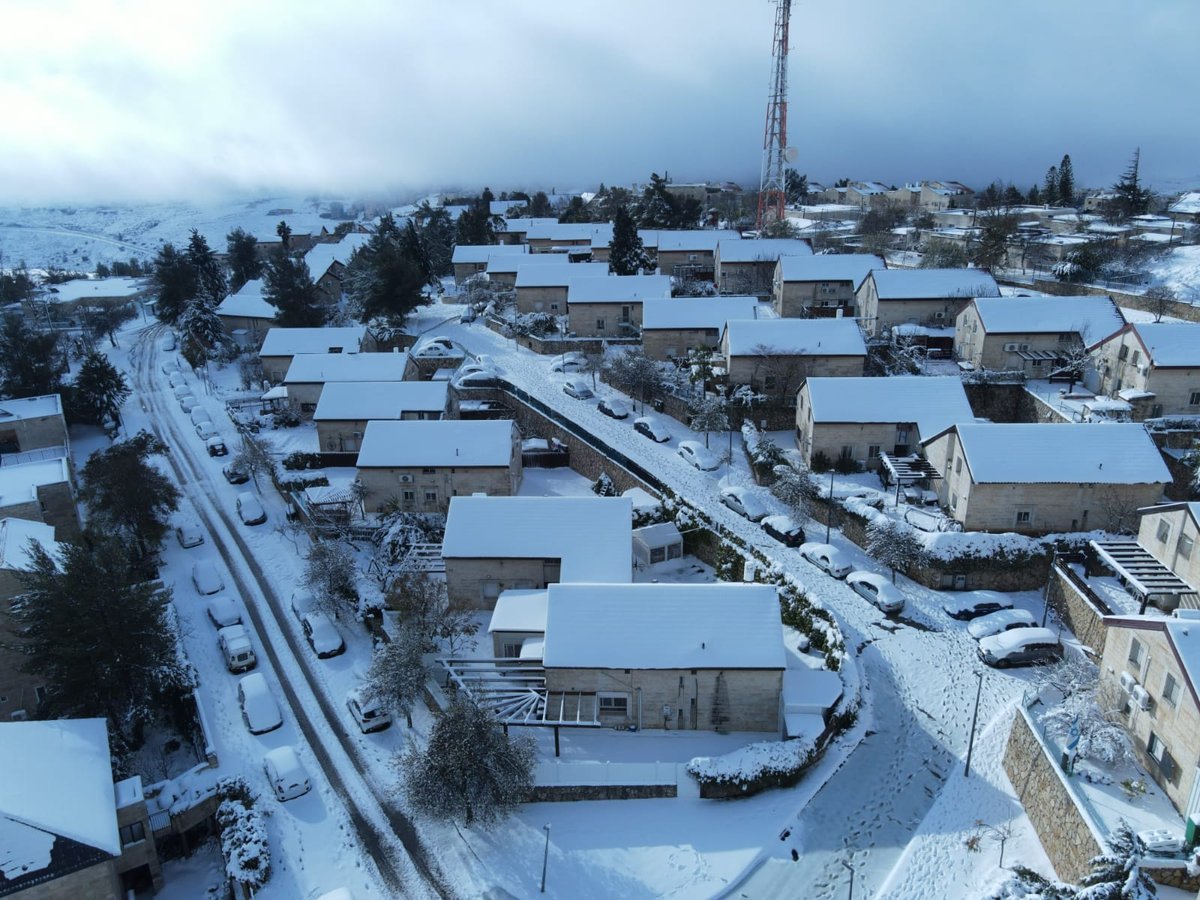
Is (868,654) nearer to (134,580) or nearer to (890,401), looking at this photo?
(890,401)

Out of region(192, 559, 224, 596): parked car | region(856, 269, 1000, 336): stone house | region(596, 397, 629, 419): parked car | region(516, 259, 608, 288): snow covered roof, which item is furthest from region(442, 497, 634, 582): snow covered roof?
region(516, 259, 608, 288): snow covered roof

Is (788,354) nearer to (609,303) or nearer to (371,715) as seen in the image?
(609,303)

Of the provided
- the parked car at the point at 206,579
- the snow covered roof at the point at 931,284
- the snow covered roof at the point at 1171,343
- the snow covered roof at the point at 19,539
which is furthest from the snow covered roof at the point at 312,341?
the snow covered roof at the point at 1171,343

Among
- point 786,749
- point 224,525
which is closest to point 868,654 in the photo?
point 786,749

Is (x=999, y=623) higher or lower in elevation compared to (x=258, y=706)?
higher

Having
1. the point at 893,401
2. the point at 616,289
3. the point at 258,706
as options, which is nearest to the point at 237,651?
the point at 258,706

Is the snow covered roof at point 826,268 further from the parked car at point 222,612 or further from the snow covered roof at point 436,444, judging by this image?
the parked car at point 222,612
